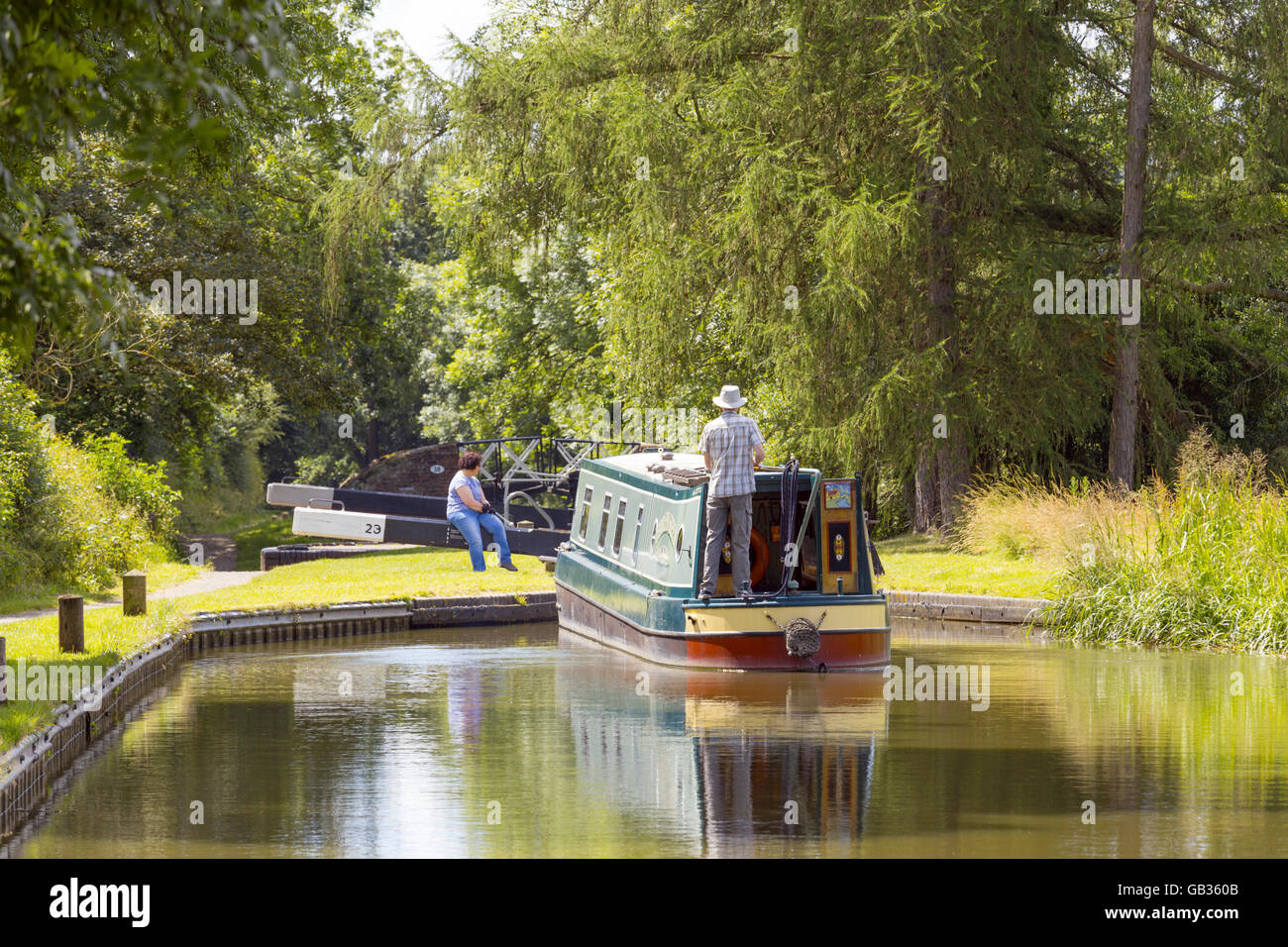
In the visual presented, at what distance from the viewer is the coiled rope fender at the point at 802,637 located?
14852mm

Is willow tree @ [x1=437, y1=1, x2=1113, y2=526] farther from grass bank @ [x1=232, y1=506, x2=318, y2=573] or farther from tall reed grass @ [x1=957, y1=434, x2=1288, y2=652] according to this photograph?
grass bank @ [x1=232, y1=506, x2=318, y2=573]

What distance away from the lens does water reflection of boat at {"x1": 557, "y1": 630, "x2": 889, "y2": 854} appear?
923cm

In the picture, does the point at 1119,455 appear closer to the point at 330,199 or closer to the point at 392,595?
the point at 392,595

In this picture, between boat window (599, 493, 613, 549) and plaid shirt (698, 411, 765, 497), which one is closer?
plaid shirt (698, 411, 765, 497)

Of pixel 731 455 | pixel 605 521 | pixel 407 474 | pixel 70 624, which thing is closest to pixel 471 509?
pixel 605 521

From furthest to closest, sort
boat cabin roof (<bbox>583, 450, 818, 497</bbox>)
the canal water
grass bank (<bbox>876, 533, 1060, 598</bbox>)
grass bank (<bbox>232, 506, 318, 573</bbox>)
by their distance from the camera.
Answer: grass bank (<bbox>232, 506, 318, 573</bbox>) → grass bank (<bbox>876, 533, 1060, 598</bbox>) → boat cabin roof (<bbox>583, 450, 818, 497</bbox>) → the canal water

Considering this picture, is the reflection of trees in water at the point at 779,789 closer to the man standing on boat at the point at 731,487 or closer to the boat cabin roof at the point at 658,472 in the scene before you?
the man standing on boat at the point at 731,487

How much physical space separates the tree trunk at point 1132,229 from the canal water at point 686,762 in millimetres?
11169

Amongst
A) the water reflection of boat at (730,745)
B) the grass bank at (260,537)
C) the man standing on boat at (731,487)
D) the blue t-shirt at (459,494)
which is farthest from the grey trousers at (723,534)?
the grass bank at (260,537)

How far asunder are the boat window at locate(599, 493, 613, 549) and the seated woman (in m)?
4.71

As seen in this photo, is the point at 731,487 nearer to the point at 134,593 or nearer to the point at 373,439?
the point at 134,593

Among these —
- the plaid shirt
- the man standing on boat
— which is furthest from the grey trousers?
the plaid shirt
